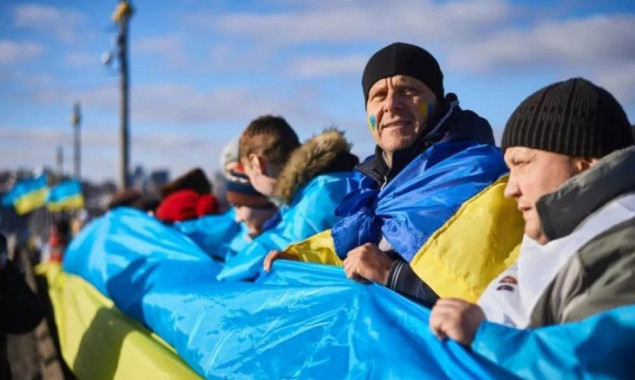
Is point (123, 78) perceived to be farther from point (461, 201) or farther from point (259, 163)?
point (461, 201)

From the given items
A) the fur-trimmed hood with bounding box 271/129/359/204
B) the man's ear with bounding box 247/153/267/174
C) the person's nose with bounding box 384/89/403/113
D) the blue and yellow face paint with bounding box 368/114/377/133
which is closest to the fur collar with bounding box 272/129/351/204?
the fur-trimmed hood with bounding box 271/129/359/204

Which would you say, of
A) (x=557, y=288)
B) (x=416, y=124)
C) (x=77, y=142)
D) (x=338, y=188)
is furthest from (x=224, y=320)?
(x=77, y=142)

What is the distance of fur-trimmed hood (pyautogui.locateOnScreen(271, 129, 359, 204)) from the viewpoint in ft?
10.9

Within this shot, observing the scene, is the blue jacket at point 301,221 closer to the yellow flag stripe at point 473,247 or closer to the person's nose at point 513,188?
the yellow flag stripe at point 473,247

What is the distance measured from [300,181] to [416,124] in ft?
3.33

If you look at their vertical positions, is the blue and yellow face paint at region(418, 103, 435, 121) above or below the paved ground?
above

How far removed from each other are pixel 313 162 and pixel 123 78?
42.0 ft

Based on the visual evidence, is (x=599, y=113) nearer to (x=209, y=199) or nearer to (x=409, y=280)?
(x=409, y=280)

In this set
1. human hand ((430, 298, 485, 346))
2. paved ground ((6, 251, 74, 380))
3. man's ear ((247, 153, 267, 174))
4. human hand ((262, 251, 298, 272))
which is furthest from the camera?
paved ground ((6, 251, 74, 380))

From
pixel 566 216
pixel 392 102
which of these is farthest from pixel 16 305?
pixel 566 216

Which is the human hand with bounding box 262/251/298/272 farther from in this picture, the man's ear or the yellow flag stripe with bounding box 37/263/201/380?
the man's ear

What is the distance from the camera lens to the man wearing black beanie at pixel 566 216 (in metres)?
1.38

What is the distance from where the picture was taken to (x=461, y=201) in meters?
2.14

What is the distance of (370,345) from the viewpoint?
181 cm
